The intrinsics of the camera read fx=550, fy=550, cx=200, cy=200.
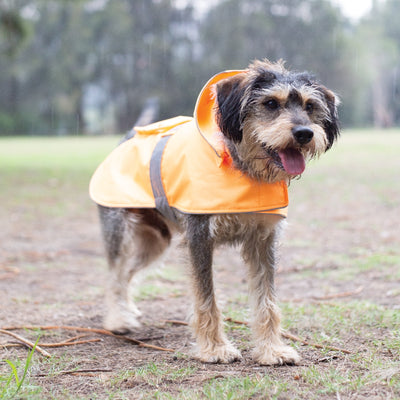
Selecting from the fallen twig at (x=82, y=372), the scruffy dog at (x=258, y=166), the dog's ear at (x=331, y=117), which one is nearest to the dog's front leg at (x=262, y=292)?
the scruffy dog at (x=258, y=166)

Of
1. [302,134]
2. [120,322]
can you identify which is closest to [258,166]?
[302,134]

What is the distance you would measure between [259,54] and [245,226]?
45.4 m

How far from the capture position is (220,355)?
11.4 feet

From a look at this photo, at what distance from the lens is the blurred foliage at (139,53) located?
45406 millimetres

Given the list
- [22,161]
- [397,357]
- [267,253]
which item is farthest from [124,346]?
[22,161]

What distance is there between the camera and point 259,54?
154 feet

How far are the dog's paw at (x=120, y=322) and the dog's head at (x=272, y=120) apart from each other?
1589mm

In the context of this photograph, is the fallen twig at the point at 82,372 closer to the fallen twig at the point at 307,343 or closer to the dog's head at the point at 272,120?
the fallen twig at the point at 307,343

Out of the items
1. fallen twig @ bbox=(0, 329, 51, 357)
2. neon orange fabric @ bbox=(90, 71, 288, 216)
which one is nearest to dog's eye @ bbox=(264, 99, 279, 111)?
neon orange fabric @ bbox=(90, 71, 288, 216)

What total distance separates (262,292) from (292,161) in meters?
0.94

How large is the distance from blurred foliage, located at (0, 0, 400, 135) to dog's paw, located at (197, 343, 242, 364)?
1652 inches

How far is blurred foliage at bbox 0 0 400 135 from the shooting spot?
149 ft

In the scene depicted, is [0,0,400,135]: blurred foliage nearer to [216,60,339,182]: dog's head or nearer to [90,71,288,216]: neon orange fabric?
[90,71,288,216]: neon orange fabric

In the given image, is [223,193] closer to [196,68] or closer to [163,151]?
[163,151]
